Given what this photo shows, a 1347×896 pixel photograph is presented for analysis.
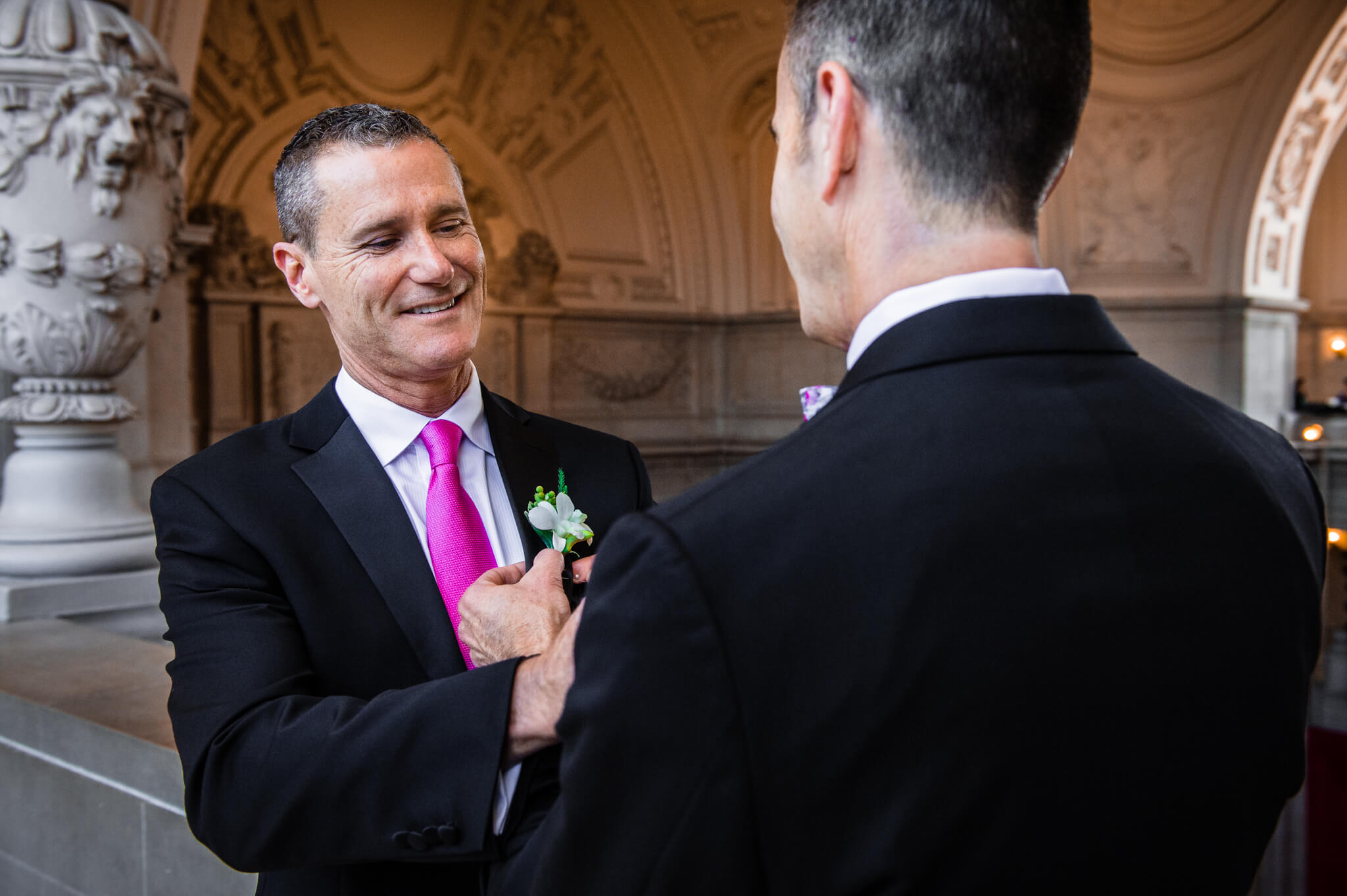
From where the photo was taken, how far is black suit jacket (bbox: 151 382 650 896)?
1293 mm

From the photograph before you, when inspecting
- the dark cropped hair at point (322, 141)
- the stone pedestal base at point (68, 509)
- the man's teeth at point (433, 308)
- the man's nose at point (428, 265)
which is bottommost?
the stone pedestal base at point (68, 509)

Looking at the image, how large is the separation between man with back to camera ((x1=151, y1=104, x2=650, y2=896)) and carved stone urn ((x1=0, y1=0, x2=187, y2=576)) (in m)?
2.85

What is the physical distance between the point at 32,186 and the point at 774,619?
A: 13.7ft

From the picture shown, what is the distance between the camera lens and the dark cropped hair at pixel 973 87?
92cm

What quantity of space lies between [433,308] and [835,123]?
91cm

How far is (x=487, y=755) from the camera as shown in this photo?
125cm

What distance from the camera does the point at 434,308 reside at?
67.4 inches

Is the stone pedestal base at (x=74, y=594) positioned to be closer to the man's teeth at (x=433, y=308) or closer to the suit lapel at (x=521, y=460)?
the suit lapel at (x=521, y=460)

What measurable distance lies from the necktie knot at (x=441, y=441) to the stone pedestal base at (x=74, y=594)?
10.1ft

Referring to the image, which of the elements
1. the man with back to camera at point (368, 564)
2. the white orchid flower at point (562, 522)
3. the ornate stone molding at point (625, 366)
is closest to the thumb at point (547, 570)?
the man with back to camera at point (368, 564)

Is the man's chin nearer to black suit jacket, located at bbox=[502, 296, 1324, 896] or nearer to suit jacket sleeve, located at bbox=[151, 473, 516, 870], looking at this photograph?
black suit jacket, located at bbox=[502, 296, 1324, 896]

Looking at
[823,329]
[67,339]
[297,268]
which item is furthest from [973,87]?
[67,339]

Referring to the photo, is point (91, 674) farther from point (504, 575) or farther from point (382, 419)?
point (504, 575)

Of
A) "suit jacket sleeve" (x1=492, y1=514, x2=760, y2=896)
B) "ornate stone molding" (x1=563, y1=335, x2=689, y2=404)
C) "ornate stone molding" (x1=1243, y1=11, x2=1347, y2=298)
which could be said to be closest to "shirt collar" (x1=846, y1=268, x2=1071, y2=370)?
"suit jacket sleeve" (x1=492, y1=514, x2=760, y2=896)
